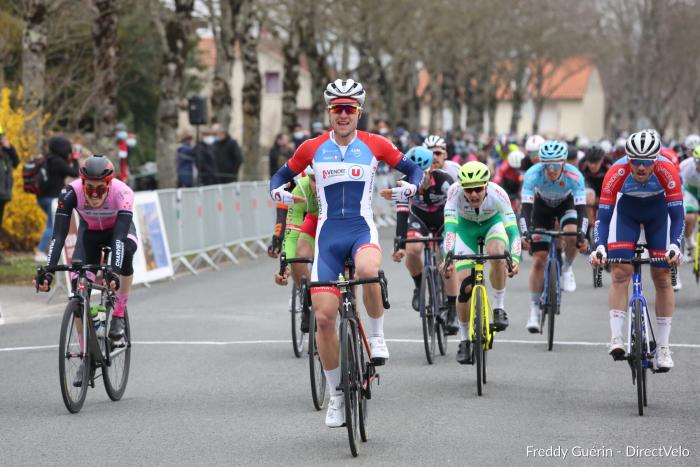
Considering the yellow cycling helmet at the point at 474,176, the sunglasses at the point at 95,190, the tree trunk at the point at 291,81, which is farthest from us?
the tree trunk at the point at 291,81

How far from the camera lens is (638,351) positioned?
Result: 9680mm

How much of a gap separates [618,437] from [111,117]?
684 inches

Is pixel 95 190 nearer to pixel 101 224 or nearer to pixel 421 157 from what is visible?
pixel 101 224

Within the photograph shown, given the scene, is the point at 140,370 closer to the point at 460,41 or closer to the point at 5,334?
the point at 5,334

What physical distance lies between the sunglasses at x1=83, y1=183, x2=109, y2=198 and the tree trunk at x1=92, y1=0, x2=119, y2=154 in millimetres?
14214

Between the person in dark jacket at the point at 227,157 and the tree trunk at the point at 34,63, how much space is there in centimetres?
513

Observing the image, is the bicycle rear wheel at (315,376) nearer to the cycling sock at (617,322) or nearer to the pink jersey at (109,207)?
the pink jersey at (109,207)

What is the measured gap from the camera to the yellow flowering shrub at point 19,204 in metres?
22.4

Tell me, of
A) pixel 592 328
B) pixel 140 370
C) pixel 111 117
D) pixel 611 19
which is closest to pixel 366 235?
pixel 140 370

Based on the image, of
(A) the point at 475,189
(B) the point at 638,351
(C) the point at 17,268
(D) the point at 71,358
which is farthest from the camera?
(C) the point at 17,268

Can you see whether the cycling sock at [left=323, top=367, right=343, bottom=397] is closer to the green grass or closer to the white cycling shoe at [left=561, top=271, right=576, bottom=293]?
the white cycling shoe at [left=561, top=271, right=576, bottom=293]

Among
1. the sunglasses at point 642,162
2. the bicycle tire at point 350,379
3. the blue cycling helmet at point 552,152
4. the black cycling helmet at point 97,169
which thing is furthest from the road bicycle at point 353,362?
the blue cycling helmet at point 552,152

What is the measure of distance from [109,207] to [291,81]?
31092 mm

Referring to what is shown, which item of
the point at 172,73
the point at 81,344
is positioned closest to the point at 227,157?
the point at 172,73
